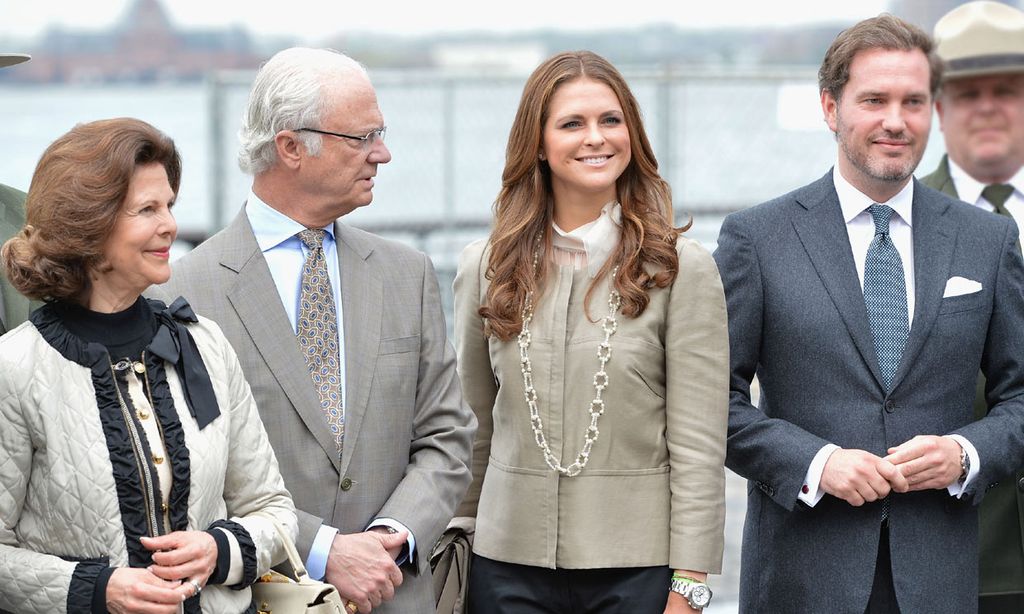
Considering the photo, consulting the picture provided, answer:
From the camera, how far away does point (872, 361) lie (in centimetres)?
344

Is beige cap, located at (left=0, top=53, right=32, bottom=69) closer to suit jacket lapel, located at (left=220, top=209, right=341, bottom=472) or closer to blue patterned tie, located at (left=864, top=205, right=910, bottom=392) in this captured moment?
suit jacket lapel, located at (left=220, top=209, right=341, bottom=472)

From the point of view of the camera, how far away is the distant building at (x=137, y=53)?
41.3ft

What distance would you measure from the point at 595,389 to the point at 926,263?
864mm

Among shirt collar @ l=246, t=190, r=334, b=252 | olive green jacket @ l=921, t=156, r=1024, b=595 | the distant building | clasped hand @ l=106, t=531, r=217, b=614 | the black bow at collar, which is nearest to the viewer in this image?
clasped hand @ l=106, t=531, r=217, b=614

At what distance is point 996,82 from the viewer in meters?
4.93

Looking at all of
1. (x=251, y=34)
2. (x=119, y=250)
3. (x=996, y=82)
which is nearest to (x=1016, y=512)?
(x=996, y=82)

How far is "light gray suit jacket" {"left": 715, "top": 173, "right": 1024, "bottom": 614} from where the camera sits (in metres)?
3.45

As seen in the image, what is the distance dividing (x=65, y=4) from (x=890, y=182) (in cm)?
1964

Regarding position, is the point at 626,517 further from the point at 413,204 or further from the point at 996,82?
the point at 413,204

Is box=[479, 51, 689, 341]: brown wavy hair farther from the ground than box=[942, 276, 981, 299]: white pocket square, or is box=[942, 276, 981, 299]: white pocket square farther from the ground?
box=[479, 51, 689, 341]: brown wavy hair

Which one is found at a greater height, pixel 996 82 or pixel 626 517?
pixel 996 82

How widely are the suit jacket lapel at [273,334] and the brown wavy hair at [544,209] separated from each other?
489mm

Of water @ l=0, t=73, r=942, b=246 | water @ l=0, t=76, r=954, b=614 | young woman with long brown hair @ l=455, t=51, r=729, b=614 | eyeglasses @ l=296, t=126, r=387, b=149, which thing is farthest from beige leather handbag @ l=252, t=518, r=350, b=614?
water @ l=0, t=73, r=942, b=246

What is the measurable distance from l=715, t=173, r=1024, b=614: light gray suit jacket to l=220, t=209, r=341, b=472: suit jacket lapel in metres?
1.02
